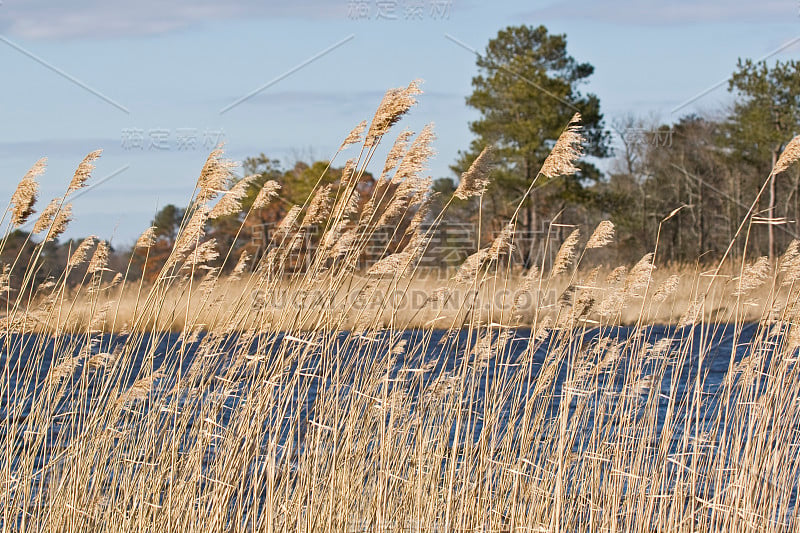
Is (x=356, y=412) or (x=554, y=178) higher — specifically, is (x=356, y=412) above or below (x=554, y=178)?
below

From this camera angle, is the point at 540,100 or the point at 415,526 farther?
the point at 540,100

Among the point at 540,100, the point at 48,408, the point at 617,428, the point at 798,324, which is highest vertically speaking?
the point at 540,100

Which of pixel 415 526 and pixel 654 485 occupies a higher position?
pixel 654 485

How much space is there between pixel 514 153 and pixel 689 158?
1000 centimetres

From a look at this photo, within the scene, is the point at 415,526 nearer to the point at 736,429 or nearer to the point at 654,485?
the point at 654,485

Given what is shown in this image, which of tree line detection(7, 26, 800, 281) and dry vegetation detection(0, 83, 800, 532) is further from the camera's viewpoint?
tree line detection(7, 26, 800, 281)

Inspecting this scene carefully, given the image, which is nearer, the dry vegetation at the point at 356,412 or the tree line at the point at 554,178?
the dry vegetation at the point at 356,412

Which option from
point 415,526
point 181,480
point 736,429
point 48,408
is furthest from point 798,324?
point 48,408

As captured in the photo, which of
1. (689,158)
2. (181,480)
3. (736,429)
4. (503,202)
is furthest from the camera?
(689,158)

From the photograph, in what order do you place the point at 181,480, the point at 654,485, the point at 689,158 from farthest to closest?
the point at 689,158, the point at 654,485, the point at 181,480

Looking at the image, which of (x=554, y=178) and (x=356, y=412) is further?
(x=554, y=178)

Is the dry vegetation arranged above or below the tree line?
below

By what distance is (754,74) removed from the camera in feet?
80.5

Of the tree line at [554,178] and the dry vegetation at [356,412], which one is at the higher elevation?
the tree line at [554,178]
